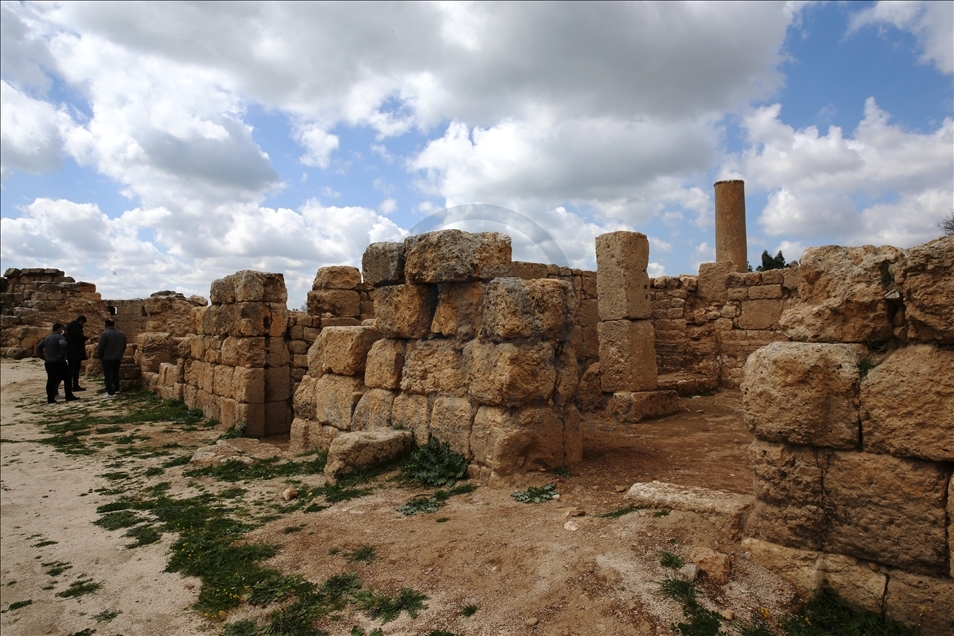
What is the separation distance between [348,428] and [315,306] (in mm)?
4431

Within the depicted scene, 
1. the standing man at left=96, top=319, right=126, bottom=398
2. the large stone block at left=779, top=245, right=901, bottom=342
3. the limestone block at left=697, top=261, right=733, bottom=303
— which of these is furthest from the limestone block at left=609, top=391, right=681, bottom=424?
the standing man at left=96, top=319, right=126, bottom=398

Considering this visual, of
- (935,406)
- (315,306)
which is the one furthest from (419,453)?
(315,306)

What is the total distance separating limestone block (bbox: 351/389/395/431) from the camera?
7176 millimetres

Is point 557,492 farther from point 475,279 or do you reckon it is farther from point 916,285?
point 916,285

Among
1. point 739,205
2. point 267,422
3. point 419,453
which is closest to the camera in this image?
point 419,453

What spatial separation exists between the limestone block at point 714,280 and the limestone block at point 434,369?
814 cm

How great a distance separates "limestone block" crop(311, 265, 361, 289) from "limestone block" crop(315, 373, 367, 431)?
→ 3623 mm

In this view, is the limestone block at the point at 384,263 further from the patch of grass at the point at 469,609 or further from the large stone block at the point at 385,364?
the patch of grass at the point at 469,609

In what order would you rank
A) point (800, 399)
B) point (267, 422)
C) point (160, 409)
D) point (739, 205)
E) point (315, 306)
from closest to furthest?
1. point (800, 399)
2. point (267, 422)
3. point (315, 306)
4. point (160, 409)
5. point (739, 205)

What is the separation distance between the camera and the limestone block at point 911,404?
9.75 ft

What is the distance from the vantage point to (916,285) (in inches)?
120

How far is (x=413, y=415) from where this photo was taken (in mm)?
6816

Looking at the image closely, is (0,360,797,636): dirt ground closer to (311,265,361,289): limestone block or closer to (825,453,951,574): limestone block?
(825,453,951,574): limestone block

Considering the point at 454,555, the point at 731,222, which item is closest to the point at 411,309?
the point at 454,555
